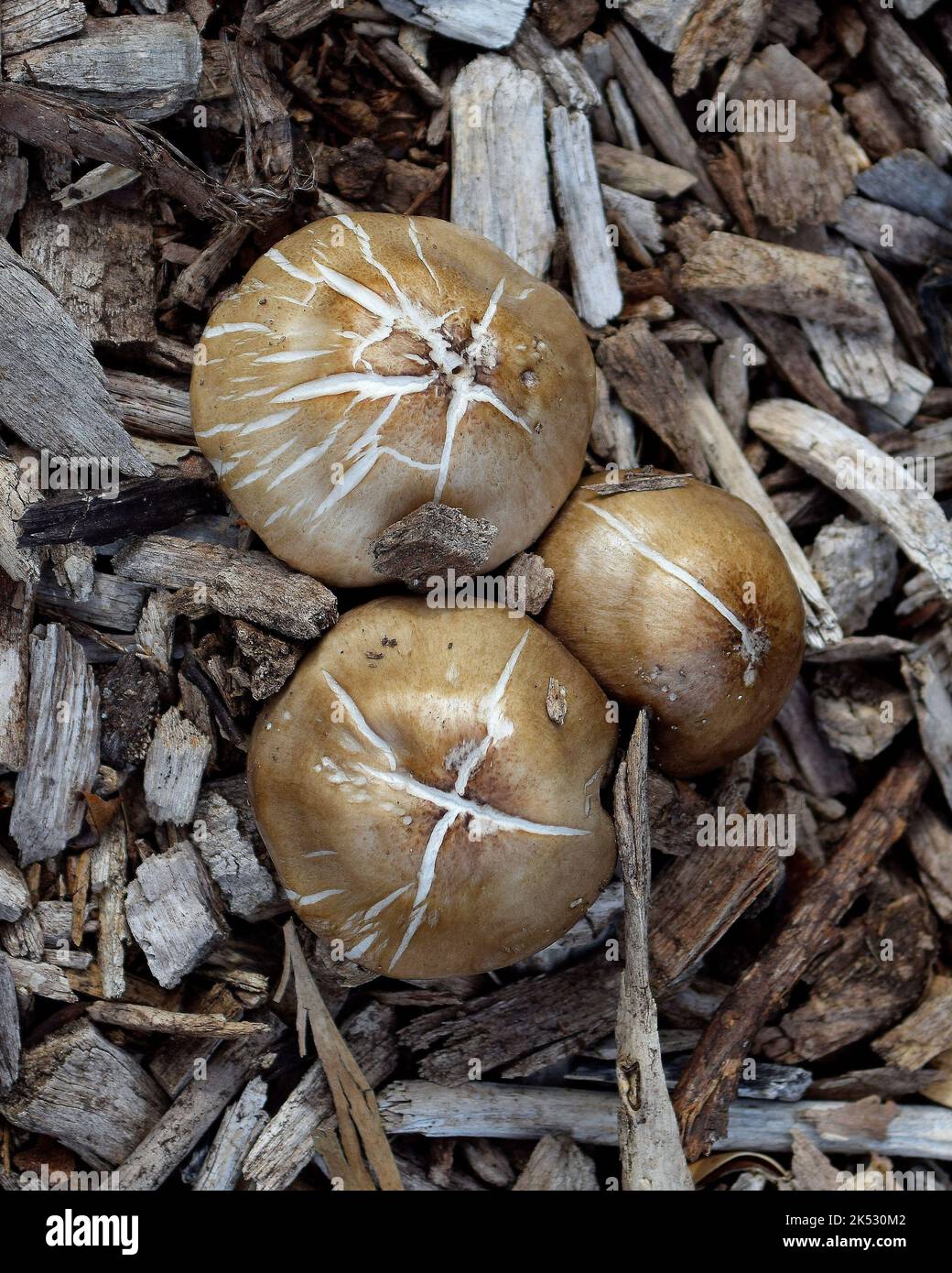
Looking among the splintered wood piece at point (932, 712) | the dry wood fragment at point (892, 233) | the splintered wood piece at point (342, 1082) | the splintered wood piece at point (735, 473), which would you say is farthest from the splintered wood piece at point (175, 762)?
the dry wood fragment at point (892, 233)

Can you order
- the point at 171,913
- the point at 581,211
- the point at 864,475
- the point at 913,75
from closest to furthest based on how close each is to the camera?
1. the point at 171,913
2. the point at 581,211
3. the point at 864,475
4. the point at 913,75

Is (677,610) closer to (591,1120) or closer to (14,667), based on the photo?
(591,1120)

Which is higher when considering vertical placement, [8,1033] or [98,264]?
[98,264]

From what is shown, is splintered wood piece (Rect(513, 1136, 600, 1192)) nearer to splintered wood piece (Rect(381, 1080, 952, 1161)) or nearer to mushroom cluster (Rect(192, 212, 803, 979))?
splintered wood piece (Rect(381, 1080, 952, 1161))

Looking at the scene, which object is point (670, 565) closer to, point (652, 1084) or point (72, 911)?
point (652, 1084)

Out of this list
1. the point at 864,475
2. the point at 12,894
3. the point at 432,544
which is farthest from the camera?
the point at 864,475

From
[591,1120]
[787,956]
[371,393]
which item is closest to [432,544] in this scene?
[371,393]
